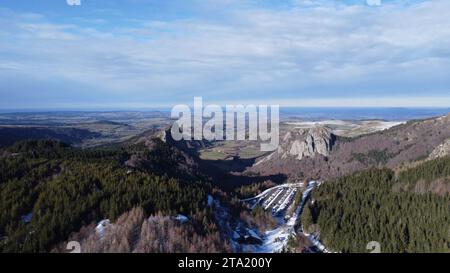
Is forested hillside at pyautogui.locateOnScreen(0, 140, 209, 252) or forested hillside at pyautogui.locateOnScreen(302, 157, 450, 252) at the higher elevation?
forested hillside at pyautogui.locateOnScreen(0, 140, 209, 252)

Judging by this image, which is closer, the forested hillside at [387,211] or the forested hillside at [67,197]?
the forested hillside at [67,197]

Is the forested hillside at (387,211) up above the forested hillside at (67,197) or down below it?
below

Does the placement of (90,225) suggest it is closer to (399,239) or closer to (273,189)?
(399,239)

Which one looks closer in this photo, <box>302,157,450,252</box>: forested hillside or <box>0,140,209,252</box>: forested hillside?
<box>0,140,209,252</box>: forested hillside
